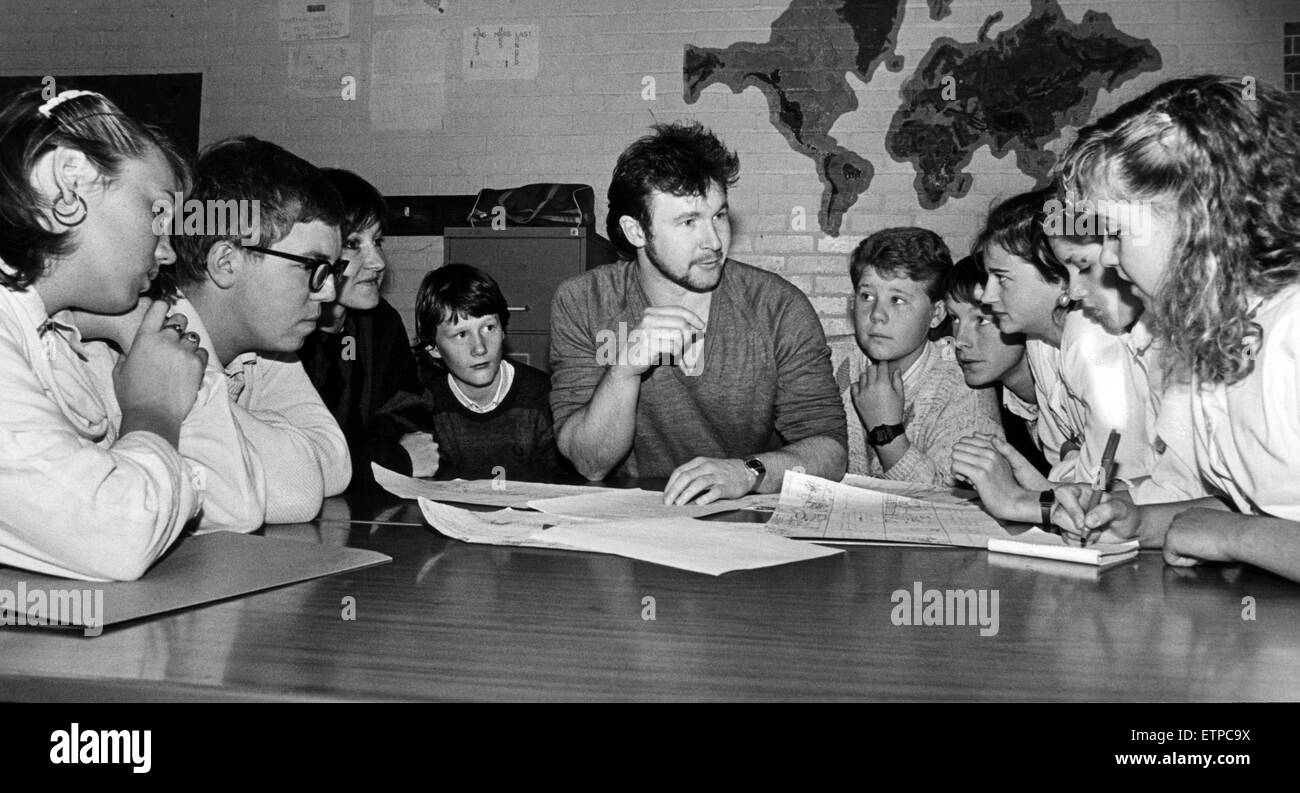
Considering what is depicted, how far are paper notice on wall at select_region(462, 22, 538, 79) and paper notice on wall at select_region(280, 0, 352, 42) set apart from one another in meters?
0.55

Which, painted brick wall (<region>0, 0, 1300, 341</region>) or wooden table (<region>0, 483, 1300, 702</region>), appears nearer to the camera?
wooden table (<region>0, 483, 1300, 702</region>)

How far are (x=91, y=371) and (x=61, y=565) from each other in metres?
0.39

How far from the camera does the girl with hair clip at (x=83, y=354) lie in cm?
90

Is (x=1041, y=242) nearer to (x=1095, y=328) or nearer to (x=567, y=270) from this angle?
(x=1095, y=328)

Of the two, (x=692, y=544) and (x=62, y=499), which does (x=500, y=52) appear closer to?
(x=692, y=544)

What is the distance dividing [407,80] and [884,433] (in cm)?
284

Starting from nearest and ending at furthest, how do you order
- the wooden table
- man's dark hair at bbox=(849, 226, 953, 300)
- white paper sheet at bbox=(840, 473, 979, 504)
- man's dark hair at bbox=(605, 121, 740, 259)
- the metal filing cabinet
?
1. the wooden table
2. white paper sheet at bbox=(840, 473, 979, 504)
3. man's dark hair at bbox=(605, 121, 740, 259)
4. man's dark hair at bbox=(849, 226, 953, 300)
5. the metal filing cabinet

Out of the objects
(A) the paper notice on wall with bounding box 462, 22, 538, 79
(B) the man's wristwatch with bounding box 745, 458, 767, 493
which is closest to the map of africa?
(A) the paper notice on wall with bounding box 462, 22, 538, 79

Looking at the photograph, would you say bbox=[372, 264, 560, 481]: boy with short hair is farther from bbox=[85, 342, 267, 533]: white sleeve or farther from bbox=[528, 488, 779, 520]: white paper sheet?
bbox=[85, 342, 267, 533]: white sleeve

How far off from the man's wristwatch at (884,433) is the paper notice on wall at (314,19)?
3.10m

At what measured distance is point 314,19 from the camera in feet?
14.7

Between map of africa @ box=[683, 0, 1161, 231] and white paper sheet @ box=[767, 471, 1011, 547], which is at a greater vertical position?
map of africa @ box=[683, 0, 1161, 231]

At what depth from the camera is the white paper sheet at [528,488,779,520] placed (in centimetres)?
135

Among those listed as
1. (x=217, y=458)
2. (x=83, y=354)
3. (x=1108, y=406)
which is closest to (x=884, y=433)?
(x=1108, y=406)
